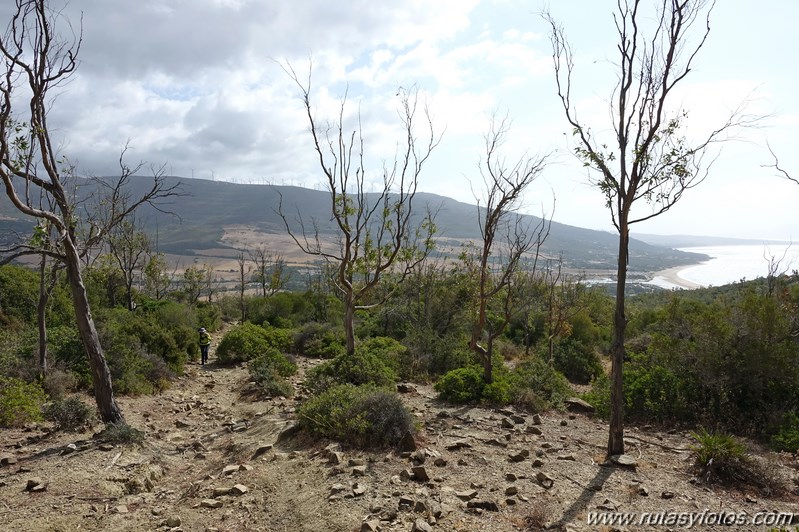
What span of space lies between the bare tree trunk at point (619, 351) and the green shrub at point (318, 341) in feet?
40.7

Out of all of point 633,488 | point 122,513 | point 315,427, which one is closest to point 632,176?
point 633,488

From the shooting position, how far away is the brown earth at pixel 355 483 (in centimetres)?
558

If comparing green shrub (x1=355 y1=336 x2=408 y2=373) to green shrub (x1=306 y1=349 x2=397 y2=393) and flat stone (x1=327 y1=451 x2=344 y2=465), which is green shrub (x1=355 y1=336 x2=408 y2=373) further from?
flat stone (x1=327 y1=451 x2=344 y2=465)

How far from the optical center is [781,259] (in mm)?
21875

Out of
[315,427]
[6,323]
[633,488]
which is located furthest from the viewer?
[6,323]

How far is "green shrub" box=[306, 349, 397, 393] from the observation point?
37.6 feet

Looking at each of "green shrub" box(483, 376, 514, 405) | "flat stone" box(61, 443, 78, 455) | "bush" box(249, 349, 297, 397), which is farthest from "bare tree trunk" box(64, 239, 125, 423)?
"green shrub" box(483, 376, 514, 405)

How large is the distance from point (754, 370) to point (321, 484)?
9.45m

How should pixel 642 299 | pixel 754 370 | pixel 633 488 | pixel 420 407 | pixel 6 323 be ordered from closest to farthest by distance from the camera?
1. pixel 633 488
2. pixel 754 370
3. pixel 420 407
4. pixel 6 323
5. pixel 642 299

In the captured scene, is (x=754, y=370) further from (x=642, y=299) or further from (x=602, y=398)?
(x=642, y=299)

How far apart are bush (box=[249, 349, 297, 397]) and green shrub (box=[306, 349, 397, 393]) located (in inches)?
43.5

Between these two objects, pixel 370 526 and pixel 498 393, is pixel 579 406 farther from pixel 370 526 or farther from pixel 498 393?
pixel 370 526

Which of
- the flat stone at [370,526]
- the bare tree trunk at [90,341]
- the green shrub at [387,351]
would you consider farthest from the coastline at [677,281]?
the bare tree trunk at [90,341]

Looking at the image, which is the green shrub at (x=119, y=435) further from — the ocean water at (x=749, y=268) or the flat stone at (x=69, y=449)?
the ocean water at (x=749, y=268)
